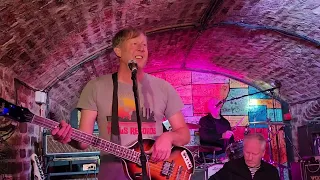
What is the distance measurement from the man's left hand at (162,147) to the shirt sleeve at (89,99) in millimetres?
492

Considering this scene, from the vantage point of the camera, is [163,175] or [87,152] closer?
[163,175]

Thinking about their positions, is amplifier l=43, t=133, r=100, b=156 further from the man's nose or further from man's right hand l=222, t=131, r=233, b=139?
the man's nose

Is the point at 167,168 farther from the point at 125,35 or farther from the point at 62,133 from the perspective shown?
the point at 125,35

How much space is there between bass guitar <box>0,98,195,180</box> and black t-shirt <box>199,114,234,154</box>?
494 cm

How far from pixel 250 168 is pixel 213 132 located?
394cm

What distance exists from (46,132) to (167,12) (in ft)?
8.69

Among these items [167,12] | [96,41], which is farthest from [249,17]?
[96,41]

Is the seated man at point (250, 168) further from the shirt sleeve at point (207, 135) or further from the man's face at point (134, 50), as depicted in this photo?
the shirt sleeve at point (207, 135)

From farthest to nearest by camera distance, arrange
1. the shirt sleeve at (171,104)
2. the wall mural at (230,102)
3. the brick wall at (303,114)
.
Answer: the wall mural at (230,102) < the brick wall at (303,114) < the shirt sleeve at (171,104)

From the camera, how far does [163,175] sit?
294 centimetres

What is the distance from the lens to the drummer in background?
800cm

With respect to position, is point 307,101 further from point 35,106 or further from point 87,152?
point 35,106

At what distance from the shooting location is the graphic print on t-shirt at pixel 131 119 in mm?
2795

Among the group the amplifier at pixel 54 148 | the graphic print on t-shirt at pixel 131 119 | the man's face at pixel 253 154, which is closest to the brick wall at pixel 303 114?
the man's face at pixel 253 154
